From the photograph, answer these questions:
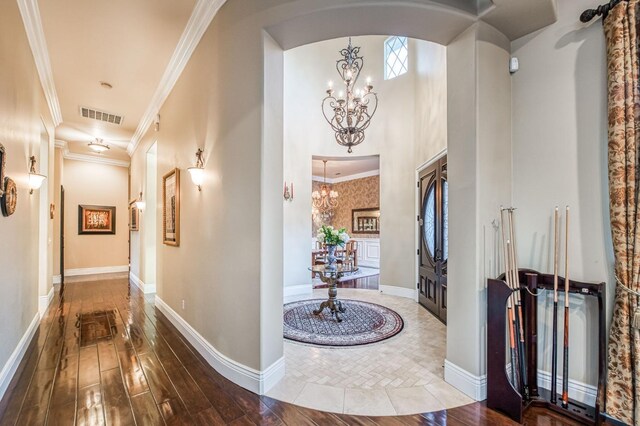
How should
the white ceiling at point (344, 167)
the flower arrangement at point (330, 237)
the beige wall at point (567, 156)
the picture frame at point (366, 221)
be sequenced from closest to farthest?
the beige wall at point (567, 156) < the flower arrangement at point (330, 237) < the white ceiling at point (344, 167) < the picture frame at point (366, 221)

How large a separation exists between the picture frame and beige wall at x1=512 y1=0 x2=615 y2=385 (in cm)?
773

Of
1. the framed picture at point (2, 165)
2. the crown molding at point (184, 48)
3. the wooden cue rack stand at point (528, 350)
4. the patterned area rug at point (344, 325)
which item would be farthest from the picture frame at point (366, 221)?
the framed picture at point (2, 165)

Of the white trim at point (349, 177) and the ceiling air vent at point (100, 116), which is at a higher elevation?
the ceiling air vent at point (100, 116)

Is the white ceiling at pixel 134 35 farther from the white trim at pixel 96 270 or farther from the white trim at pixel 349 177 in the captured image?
the white trim at pixel 349 177

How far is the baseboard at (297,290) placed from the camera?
5.38 metres

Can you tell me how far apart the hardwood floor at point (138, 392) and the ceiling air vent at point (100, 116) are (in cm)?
392

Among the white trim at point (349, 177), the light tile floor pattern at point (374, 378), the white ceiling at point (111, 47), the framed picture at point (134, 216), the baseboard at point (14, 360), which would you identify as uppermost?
the white ceiling at point (111, 47)

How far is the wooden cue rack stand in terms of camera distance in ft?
6.37

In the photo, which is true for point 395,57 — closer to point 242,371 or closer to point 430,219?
point 430,219

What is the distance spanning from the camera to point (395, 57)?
5.61m

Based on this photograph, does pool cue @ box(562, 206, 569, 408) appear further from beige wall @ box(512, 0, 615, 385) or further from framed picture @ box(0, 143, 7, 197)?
framed picture @ box(0, 143, 7, 197)

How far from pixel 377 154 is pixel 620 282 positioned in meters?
4.32

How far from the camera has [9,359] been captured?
8.18 ft

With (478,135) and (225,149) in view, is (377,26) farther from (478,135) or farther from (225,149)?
(225,149)
